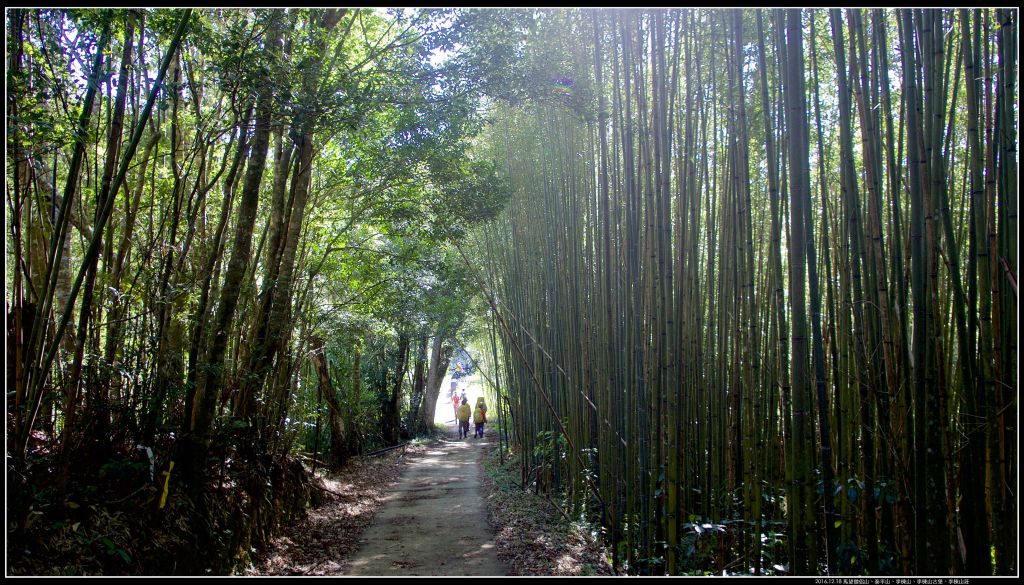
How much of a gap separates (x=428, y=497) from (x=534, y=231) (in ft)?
9.43

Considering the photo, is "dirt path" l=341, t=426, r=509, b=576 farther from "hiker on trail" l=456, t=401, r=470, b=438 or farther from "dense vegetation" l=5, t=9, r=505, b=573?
"hiker on trail" l=456, t=401, r=470, b=438

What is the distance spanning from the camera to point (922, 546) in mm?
1727

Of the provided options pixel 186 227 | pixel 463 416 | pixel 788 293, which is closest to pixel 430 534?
pixel 186 227

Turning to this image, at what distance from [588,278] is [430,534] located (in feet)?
6.90

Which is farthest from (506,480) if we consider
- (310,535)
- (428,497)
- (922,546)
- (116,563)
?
(922,546)

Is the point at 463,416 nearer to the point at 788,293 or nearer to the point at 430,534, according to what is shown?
the point at 430,534

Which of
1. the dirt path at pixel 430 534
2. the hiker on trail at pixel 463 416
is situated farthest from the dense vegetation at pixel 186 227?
the hiker on trail at pixel 463 416

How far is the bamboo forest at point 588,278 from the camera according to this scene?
1.80 metres

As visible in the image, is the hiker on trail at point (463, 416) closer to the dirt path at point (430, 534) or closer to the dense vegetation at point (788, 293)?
the dirt path at point (430, 534)

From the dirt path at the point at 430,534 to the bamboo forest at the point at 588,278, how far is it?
0.26ft

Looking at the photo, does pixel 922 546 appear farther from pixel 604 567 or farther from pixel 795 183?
pixel 604 567

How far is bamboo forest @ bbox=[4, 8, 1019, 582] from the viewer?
1.80 meters

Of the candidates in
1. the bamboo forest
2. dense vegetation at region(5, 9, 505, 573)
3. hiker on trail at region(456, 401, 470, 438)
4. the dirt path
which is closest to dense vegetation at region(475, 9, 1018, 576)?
the bamboo forest

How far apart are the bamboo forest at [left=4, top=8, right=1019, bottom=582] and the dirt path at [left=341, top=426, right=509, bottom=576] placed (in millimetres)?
78
